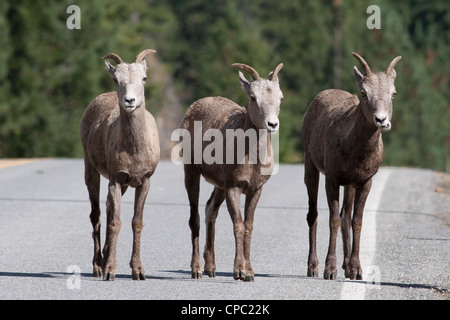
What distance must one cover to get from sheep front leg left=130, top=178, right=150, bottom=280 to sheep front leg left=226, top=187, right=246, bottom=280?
0.79 meters

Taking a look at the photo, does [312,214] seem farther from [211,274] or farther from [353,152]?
[211,274]

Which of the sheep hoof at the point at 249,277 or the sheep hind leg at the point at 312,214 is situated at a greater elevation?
the sheep hind leg at the point at 312,214

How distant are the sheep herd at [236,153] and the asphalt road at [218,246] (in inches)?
13.4

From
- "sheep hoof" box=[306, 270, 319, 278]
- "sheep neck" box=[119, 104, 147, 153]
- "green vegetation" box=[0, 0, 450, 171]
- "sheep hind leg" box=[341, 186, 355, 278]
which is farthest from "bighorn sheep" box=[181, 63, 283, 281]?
"green vegetation" box=[0, 0, 450, 171]

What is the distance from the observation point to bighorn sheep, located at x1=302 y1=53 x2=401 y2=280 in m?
9.55

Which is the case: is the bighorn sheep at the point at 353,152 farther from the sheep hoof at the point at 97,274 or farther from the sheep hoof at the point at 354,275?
the sheep hoof at the point at 97,274

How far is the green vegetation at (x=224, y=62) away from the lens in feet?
130

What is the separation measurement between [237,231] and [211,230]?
85cm

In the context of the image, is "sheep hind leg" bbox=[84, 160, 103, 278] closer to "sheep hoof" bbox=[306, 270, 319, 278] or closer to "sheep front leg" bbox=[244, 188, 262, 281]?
"sheep front leg" bbox=[244, 188, 262, 281]

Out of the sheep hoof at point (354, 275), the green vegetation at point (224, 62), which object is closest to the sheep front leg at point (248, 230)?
the sheep hoof at point (354, 275)

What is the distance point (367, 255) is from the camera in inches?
439

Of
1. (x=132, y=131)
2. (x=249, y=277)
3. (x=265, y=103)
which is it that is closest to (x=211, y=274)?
(x=249, y=277)
